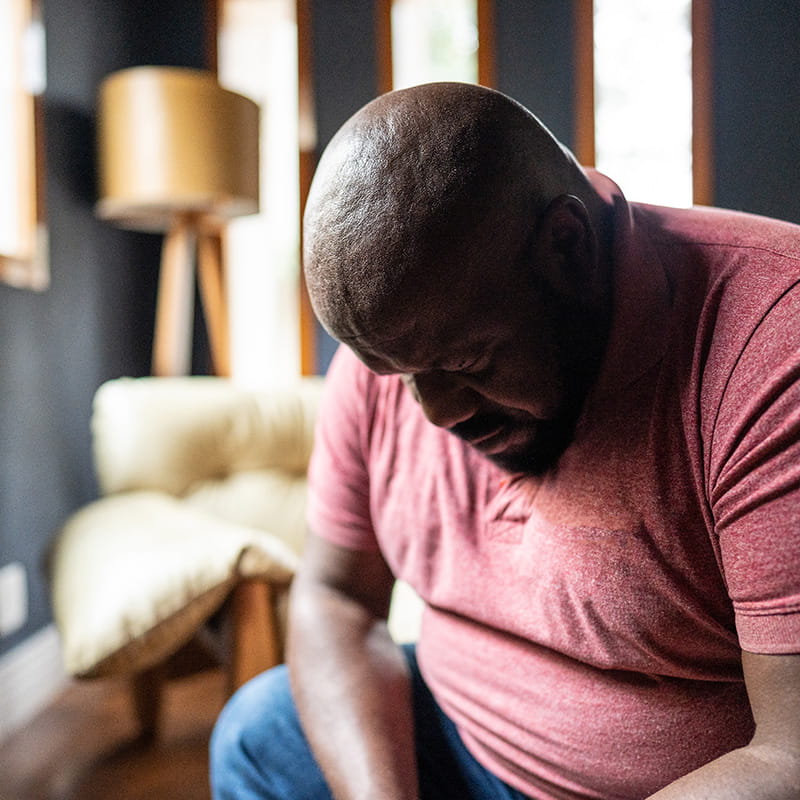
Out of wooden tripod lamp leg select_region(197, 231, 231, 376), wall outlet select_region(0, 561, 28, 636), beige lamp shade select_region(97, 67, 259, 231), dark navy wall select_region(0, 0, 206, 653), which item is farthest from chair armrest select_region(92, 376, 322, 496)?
wooden tripod lamp leg select_region(197, 231, 231, 376)

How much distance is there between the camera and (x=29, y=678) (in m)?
2.06

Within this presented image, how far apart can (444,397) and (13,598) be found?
1.77 meters

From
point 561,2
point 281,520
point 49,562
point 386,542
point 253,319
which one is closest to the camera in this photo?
point 386,542

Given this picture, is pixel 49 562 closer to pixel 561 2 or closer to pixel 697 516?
pixel 697 516

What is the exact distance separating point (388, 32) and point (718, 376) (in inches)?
111

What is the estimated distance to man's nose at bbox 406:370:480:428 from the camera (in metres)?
0.61

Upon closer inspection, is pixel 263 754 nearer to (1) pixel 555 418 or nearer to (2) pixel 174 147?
(1) pixel 555 418

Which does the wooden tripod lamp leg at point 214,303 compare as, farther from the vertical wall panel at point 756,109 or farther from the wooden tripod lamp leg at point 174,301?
the vertical wall panel at point 756,109

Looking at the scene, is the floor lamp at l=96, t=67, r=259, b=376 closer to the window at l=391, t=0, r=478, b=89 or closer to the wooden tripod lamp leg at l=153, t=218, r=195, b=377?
the wooden tripod lamp leg at l=153, t=218, r=195, b=377

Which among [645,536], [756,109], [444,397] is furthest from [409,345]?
[756,109]

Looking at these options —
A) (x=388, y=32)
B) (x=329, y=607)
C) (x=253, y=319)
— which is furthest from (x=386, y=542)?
(x=388, y=32)

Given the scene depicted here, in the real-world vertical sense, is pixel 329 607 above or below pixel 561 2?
below

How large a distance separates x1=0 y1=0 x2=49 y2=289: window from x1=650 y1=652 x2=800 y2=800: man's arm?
6.36ft

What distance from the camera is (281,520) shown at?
2025 millimetres
